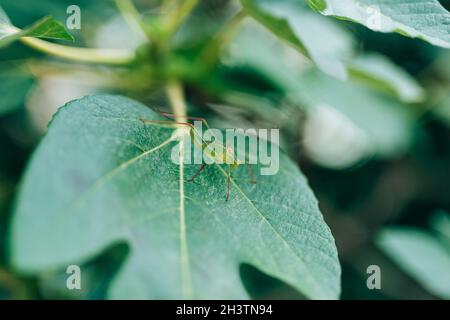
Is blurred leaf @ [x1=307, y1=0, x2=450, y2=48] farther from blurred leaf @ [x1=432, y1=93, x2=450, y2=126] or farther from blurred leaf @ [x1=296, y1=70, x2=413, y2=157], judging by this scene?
blurred leaf @ [x1=432, y1=93, x2=450, y2=126]

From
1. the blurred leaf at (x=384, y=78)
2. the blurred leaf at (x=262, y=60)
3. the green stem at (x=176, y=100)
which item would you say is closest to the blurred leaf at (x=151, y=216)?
the green stem at (x=176, y=100)

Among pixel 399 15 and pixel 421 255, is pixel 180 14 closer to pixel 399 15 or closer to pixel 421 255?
pixel 399 15

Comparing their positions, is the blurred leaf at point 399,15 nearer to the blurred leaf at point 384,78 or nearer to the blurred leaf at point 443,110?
the blurred leaf at point 384,78

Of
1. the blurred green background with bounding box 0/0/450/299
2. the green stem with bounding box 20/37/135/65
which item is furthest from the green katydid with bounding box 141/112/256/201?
the blurred green background with bounding box 0/0/450/299

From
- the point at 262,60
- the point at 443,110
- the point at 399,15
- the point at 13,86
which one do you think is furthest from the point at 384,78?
the point at 13,86

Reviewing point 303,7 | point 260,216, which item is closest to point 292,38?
point 260,216

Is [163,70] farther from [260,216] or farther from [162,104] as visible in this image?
[260,216]
